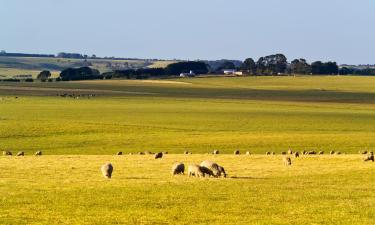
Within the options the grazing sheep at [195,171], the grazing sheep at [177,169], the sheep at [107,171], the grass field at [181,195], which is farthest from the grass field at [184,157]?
the grazing sheep at [195,171]

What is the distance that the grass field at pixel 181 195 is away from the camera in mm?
20406

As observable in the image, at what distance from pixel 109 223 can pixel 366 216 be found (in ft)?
23.0

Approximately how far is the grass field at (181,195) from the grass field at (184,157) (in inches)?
1.5

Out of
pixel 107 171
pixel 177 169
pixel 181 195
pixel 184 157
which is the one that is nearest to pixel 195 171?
pixel 177 169

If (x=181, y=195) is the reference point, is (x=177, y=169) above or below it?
below

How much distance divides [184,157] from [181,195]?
16.4m

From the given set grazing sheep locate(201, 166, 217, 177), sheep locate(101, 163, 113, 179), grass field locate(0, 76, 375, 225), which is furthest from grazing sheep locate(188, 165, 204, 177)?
sheep locate(101, 163, 113, 179)

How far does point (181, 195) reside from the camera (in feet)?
79.9

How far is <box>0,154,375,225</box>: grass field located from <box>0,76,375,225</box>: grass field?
0.04 meters

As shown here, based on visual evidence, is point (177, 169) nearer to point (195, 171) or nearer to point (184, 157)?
point (195, 171)

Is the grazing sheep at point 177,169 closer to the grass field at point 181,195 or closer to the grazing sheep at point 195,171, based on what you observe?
the grass field at point 181,195

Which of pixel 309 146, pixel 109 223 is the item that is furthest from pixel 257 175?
pixel 309 146

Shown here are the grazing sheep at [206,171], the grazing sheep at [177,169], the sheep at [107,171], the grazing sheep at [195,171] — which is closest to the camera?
the sheep at [107,171]

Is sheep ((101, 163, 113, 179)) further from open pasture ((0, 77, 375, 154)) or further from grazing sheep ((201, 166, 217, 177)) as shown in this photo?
open pasture ((0, 77, 375, 154))
